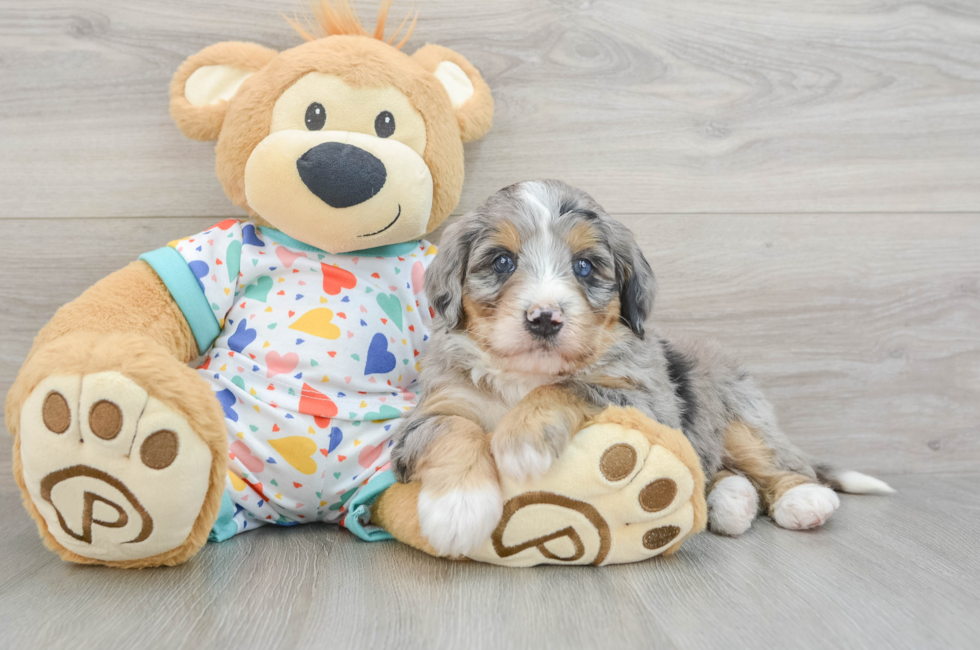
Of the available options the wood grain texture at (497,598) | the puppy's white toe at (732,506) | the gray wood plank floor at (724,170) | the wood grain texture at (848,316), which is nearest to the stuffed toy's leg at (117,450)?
the wood grain texture at (497,598)

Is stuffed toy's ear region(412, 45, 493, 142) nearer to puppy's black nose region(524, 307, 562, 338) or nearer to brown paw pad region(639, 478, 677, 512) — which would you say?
puppy's black nose region(524, 307, 562, 338)

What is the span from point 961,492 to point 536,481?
6.11 ft

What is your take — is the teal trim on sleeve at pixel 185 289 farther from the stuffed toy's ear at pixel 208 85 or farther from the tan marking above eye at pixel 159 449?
the tan marking above eye at pixel 159 449

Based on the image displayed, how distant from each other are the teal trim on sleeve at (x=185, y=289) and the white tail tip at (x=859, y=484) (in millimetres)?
2149

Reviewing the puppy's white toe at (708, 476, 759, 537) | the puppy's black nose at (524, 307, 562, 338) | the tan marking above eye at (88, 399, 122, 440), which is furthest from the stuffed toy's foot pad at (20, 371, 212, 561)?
the puppy's white toe at (708, 476, 759, 537)

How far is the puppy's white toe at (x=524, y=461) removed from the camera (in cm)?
153

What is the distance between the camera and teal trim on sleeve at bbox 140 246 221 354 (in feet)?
6.57

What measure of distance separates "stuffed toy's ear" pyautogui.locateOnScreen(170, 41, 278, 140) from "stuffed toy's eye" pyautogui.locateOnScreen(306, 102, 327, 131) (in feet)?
1.02

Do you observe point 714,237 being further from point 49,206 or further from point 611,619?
point 49,206

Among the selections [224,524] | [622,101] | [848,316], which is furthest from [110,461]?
[848,316]

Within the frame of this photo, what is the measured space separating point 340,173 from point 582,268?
0.70 meters

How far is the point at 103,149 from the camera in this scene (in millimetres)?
2447

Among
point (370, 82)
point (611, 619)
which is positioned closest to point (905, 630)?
point (611, 619)

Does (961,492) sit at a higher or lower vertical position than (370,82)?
lower
